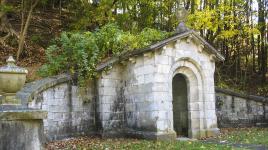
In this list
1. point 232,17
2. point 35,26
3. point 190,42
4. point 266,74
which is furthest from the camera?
point 266,74

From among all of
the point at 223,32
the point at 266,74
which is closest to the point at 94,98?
the point at 223,32

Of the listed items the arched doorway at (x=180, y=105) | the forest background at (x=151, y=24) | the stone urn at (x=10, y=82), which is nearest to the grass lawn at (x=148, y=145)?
the arched doorway at (x=180, y=105)

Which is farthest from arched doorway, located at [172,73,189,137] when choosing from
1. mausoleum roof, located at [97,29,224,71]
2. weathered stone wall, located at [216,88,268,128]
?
Answer: weathered stone wall, located at [216,88,268,128]

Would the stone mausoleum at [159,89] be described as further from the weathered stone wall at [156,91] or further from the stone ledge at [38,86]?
the stone ledge at [38,86]

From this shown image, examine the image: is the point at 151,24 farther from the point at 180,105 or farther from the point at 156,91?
the point at 156,91

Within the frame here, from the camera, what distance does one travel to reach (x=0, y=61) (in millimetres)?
16297

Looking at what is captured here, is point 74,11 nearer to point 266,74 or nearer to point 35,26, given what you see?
point 35,26

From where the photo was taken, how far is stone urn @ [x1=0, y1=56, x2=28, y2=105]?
5.32 meters

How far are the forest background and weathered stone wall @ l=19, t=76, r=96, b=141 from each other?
4.18 meters

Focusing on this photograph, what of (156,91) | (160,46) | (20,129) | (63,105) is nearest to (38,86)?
(63,105)

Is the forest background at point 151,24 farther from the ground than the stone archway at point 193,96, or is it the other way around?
the forest background at point 151,24

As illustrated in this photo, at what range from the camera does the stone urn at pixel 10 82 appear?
5321 mm

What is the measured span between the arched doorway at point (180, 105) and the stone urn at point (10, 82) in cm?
947

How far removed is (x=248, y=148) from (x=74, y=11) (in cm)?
1417
